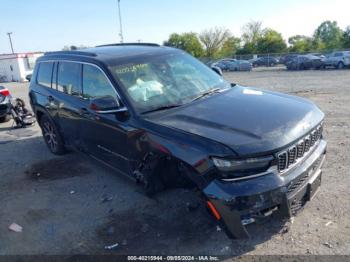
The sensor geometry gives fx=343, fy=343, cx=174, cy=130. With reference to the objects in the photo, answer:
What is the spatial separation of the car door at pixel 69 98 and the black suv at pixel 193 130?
2 cm

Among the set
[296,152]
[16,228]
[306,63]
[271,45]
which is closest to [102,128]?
[16,228]

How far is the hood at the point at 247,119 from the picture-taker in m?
3.02

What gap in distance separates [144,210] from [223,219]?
5.04 ft

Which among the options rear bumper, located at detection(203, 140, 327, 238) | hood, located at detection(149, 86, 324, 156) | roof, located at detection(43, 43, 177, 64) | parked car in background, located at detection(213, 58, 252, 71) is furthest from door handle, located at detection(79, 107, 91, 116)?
parked car in background, located at detection(213, 58, 252, 71)

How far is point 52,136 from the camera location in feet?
21.8

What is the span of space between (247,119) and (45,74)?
4.43 m

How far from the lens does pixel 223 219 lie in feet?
9.91

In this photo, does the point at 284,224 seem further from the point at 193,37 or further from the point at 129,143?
the point at 193,37

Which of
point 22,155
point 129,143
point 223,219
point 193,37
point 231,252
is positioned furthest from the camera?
point 193,37

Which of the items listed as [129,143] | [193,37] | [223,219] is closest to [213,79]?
[129,143]

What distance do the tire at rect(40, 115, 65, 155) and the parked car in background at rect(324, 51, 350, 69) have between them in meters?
29.3

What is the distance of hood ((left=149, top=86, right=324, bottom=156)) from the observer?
3.02m

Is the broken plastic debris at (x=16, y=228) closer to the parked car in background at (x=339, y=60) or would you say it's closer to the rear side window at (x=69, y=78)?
the rear side window at (x=69, y=78)

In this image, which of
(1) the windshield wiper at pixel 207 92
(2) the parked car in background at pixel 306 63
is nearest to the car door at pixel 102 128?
(1) the windshield wiper at pixel 207 92
